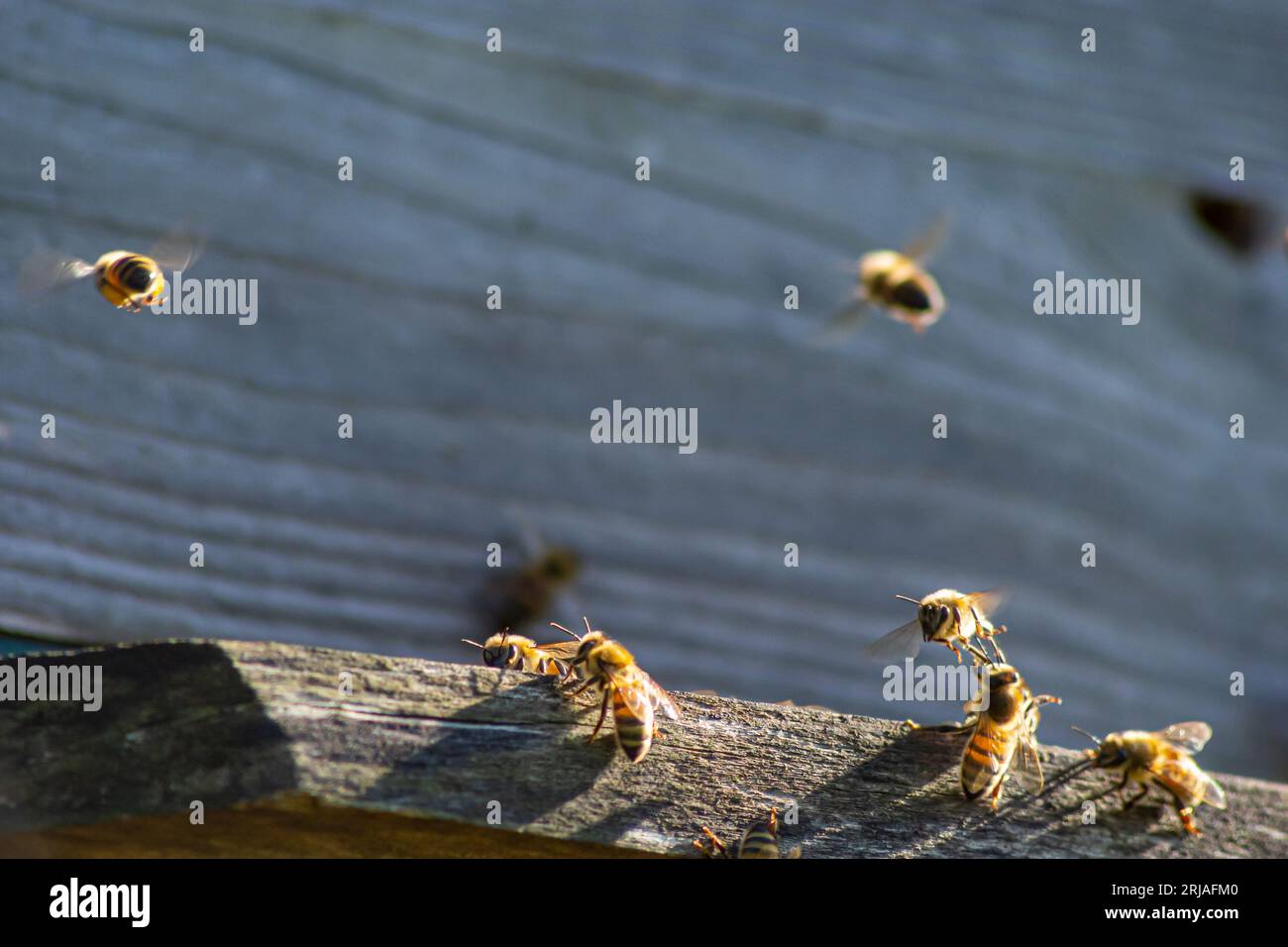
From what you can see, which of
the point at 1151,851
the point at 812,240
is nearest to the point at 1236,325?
the point at 812,240

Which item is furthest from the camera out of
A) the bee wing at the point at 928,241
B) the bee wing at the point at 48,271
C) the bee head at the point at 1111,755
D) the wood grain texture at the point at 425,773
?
the bee wing at the point at 928,241

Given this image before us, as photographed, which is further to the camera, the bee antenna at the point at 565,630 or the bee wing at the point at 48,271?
the bee antenna at the point at 565,630

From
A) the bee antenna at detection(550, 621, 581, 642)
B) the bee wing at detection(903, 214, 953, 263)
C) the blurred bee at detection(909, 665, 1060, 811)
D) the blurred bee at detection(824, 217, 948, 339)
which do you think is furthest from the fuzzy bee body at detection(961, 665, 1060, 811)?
the bee wing at detection(903, 214, 953, 263)

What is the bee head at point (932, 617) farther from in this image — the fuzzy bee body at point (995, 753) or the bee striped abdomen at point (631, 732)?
the bee striped abdomen at point (631, 732)

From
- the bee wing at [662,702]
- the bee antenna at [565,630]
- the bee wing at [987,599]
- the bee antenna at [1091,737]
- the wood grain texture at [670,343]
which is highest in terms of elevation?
the wood grain texture at [670,343]

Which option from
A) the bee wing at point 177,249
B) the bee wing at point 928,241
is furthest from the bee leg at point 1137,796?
the bee wing at point 177,249

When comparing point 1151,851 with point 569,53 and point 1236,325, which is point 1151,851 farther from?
point 569,53

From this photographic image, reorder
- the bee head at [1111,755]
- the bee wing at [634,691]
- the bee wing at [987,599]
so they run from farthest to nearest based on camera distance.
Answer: the bee wing at [987,599] < the bee head at [1111,755] < the bee wing at [634,691]

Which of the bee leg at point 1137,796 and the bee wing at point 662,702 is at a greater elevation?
the bee wing at point 662,702
